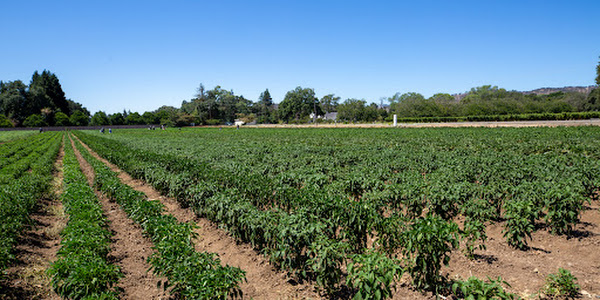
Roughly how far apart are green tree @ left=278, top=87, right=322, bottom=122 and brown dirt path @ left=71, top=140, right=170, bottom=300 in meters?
111

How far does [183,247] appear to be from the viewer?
537cm

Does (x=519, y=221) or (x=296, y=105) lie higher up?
(x=296, y=105)

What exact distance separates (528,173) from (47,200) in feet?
55.2

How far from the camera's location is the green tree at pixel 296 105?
11944 centimetres

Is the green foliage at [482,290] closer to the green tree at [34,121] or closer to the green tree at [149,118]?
the green tree at [34,121]

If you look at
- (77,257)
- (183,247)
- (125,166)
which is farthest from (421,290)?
(125,166)

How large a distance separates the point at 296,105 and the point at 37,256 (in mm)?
113854

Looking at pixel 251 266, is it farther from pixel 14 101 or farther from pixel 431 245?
pixel 14 101

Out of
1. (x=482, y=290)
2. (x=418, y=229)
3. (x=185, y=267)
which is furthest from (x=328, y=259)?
(x=185, y=267)

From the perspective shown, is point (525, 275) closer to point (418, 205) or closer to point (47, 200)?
point (418, 205)

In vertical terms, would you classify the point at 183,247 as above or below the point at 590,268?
above

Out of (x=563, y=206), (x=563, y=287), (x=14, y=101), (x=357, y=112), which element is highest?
(x=14, y=101)

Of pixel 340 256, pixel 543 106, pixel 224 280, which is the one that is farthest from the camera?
pixel 543 106

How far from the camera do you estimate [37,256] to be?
267 inches
